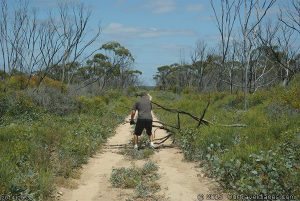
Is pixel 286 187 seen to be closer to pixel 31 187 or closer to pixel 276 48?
pixel 31 187

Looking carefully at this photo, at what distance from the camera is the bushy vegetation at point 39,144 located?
7027 millimetres

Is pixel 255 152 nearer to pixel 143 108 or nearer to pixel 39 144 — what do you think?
pixel 143 108

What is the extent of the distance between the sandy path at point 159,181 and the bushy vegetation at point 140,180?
15cm

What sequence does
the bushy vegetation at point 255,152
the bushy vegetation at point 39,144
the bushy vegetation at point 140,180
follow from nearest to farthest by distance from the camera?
1. the bushy vegetation at point 255,152
2. the bushy vegetation at point 39,144
3. the bushy vegetation at point 140,180

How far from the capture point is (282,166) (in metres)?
6.86

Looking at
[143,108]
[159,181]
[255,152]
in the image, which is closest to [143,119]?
[143,108]

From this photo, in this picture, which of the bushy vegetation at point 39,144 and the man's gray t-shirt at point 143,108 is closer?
the bushy vegetation at point 39,144

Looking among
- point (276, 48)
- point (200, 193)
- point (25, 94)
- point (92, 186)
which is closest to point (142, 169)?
point (92, 186)

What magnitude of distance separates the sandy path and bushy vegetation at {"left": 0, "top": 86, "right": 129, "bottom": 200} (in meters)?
0.38

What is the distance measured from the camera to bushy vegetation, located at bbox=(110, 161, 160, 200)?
7.38 meters

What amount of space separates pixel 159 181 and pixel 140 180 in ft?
1.52

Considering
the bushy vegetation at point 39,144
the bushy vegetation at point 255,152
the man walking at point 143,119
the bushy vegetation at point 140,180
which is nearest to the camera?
the bushy vegetation at point 255,152

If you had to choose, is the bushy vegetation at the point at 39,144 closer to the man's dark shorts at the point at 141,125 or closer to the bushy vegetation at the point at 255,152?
the man's dark shorts at the point at 141,125

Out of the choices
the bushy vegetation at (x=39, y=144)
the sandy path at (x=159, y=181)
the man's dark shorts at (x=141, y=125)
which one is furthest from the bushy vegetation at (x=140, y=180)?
the man's dark shorts at (x=141, y=125)
